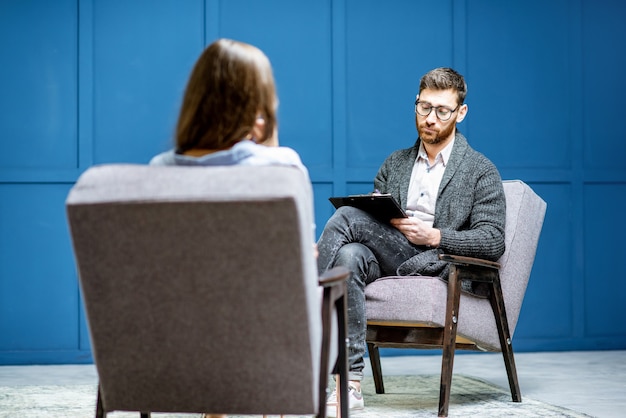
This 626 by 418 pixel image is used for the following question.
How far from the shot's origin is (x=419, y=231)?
10.8ft

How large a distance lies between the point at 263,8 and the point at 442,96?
6.10 ft

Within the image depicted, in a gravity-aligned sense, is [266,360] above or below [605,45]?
below

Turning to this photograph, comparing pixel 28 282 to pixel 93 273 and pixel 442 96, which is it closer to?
pixel 442 96

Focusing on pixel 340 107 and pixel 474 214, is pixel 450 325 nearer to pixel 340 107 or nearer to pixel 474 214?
pixel 474 214

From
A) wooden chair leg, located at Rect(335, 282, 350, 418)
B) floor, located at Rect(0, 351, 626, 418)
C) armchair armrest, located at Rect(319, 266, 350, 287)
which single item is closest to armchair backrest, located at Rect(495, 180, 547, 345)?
floor, located at Rect(0, 351, 626, 418)

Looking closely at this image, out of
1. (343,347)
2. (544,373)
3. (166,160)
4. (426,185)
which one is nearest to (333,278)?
(343,347)

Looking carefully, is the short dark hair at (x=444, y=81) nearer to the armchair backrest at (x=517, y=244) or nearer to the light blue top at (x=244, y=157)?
the armchair backrest at (x=517, y=244)

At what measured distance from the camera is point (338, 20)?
5125 millimetres

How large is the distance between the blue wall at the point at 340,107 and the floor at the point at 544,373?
0.25 m

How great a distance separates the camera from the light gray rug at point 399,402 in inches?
123

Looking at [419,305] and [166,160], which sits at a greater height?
[166,160]

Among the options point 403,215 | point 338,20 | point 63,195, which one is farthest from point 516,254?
point 63,195

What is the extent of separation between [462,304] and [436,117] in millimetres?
764

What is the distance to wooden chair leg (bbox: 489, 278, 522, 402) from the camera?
132 inches
